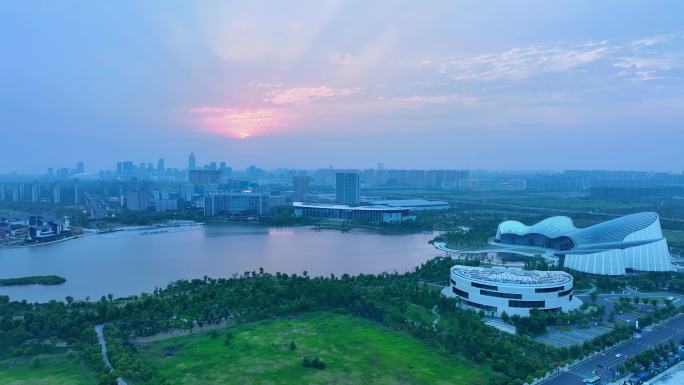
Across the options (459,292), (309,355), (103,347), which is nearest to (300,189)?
(459,292)

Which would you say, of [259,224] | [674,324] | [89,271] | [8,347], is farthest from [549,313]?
[259,224]

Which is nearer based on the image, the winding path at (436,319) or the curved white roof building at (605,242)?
the winding path at (436,319)

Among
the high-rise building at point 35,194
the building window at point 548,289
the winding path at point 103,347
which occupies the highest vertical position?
the high-rise building at point 35,194

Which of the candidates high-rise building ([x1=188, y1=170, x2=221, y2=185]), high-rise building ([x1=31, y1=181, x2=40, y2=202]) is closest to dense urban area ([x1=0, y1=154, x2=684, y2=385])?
high-rise building ([x1=31, y1=181, x2=40, y2=202])

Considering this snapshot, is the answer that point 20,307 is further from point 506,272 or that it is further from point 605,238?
point 605,238

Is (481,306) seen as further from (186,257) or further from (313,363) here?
(186,257)

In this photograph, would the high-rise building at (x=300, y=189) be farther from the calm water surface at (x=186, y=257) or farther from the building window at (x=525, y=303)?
the building window at (x=525, y=303)

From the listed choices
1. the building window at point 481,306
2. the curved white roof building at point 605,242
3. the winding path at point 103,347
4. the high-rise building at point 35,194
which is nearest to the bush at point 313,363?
the winding path at point 103,347
